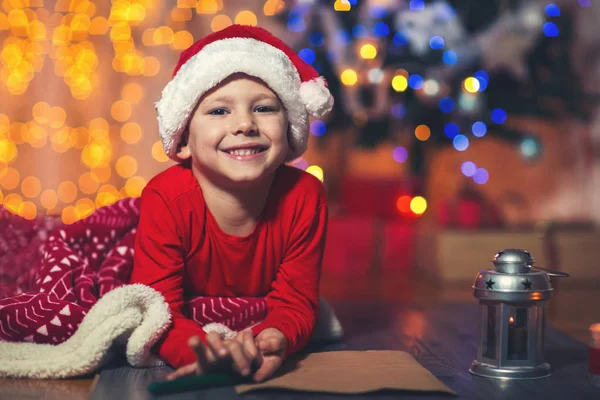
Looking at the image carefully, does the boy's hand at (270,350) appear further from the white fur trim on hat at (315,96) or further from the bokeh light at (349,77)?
the bokeh light at (349,77)

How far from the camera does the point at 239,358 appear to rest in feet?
3.66

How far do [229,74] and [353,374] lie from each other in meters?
0.52

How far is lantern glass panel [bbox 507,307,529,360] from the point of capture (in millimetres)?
1223

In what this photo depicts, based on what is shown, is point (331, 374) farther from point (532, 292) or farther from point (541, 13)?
point (541, 13)

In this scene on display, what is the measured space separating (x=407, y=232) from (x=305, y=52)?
77 centimetres

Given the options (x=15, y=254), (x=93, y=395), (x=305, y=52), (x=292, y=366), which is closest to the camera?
(x=93, y=395)

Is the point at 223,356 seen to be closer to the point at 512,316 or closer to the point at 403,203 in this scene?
the point at 512,316

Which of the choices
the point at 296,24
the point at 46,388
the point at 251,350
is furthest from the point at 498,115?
the point at 46,388

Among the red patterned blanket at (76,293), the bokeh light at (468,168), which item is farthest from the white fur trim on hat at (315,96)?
the bokeh light at (468,168)

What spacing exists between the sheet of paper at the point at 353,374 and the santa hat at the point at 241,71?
40 centimetres

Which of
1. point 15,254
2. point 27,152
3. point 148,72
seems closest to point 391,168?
point 148,72

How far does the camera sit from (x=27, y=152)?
3318 millimetres

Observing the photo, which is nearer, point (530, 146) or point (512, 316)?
point (512, 316)

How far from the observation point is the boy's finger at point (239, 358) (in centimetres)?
112
